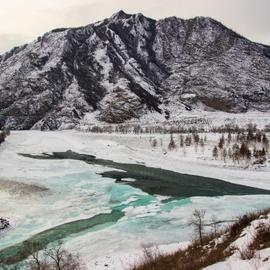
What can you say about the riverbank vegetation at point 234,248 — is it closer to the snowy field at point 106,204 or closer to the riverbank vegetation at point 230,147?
the snowy field at point 106,204

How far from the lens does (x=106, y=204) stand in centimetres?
6481

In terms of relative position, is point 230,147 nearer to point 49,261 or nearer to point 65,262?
point 49,261

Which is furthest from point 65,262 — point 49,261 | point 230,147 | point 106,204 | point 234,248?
point 230,147

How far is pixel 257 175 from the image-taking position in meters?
95.1

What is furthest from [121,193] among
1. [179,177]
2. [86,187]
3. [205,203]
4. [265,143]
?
[265,143]

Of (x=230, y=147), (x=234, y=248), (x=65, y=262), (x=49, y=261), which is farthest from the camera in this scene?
(x=230, y=147)

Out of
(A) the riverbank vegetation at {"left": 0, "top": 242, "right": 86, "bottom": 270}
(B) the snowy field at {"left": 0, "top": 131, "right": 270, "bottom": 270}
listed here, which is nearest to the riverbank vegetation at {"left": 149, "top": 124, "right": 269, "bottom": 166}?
(B) the snowy field at {"left": 0, "top": 131, "right": 270, "bottom": 270}

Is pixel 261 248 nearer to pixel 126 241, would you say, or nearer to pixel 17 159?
pixel 126 241

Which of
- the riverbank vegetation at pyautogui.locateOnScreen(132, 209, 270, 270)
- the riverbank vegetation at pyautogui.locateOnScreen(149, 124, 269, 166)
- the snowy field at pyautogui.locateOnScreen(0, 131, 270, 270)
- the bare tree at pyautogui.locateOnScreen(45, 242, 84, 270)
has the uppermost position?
the riverbank vegetation at pyautogui.locateOnScreen(132, 209, 270, 270)

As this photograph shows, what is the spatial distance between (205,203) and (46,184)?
33041 millimetres

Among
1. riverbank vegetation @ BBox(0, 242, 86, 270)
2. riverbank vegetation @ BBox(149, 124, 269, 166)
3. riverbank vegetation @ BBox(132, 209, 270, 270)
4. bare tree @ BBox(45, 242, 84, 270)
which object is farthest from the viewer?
riverbank vegetation @ BBox(149, 124, 269, 166)

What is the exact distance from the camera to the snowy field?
44237mm

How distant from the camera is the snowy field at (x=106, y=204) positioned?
44.2 metres

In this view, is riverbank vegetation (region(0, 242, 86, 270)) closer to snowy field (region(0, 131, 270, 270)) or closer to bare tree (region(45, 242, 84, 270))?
bare tree (region(45, 242, 84, 270))
